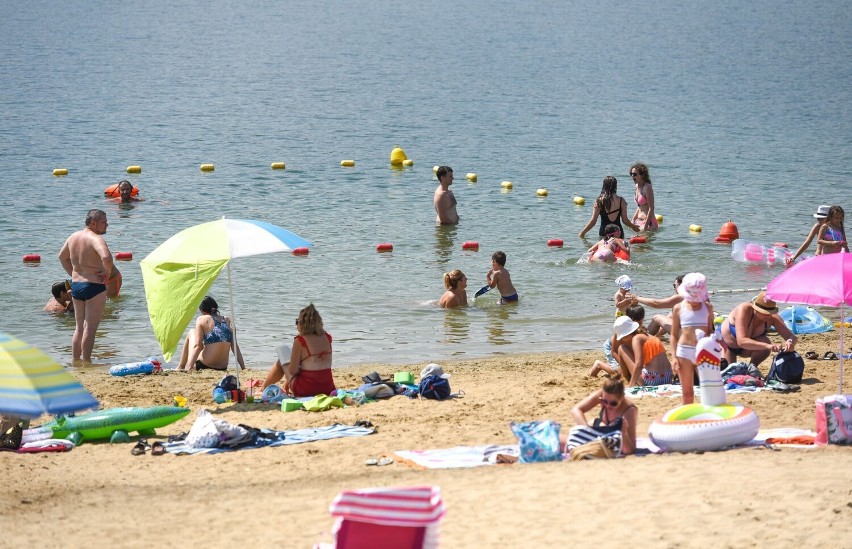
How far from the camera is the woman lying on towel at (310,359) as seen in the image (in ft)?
33.5

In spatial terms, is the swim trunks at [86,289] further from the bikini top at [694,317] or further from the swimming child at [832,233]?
the swimming child at [832,233]

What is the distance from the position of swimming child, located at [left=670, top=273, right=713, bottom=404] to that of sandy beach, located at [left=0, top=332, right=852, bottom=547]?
46cm

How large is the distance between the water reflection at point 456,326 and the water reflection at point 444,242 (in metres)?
2.88

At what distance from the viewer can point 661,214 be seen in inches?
844

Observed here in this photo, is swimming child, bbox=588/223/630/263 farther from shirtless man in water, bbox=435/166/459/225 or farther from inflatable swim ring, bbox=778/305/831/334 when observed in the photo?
inflatable swim ring, bbox=778/305/831/334

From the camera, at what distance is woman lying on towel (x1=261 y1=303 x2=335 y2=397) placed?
33.5 feet

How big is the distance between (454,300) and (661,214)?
25.3ft

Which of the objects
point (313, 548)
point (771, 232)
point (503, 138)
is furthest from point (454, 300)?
point (503, 138)

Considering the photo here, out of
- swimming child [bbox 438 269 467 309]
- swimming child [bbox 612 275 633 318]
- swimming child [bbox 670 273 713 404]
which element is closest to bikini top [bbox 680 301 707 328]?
swimming child [bbox 670 273 713 404]

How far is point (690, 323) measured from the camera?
933 centimetres

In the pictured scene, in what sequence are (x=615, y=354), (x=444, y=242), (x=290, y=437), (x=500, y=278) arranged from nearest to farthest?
(x=290, y=437)
(x=615, y=354)
(x=500, y=278)
(x=444, y=242)

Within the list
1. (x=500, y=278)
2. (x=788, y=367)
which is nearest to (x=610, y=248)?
(x=500, y=278)

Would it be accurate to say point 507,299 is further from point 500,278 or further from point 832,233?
point 832,233

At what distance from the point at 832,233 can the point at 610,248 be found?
371 centimetres
